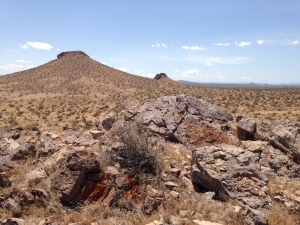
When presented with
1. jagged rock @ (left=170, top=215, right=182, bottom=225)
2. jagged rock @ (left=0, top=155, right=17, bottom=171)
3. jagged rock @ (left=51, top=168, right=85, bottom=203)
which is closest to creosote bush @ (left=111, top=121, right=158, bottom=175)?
jagged rock @ (left=51, top=168, right=85, bottom=203)

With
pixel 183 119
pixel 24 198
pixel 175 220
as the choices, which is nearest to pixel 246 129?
pixel 183 119

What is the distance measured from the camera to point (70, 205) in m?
4.86

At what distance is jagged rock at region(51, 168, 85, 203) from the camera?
4.84 metres

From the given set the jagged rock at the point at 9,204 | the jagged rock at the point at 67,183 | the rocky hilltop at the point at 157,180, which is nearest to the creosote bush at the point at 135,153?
the rocky hilltop at the point at 157,180

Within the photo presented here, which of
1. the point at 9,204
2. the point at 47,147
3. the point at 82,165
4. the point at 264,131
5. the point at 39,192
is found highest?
the point at 264,131

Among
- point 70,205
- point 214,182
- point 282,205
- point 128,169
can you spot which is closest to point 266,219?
point 282,205

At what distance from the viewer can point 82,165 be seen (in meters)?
5.21

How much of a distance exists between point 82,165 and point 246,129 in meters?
5.14

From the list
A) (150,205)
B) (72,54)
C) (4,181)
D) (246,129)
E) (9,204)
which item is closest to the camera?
(150,205)

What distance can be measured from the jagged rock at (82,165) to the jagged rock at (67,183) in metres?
0.11

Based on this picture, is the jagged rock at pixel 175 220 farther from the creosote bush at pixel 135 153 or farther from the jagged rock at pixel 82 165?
the jagged rock at pixel 82 165

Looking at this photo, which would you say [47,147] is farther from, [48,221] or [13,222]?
[48,221]

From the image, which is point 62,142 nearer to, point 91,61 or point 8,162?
point 8,162

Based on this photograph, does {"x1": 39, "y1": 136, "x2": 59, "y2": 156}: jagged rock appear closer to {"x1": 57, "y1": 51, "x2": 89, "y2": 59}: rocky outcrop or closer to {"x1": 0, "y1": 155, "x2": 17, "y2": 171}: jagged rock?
{"x1": 0, "y1": 155, "x2": 17, "y2": 171}: jagged rock
